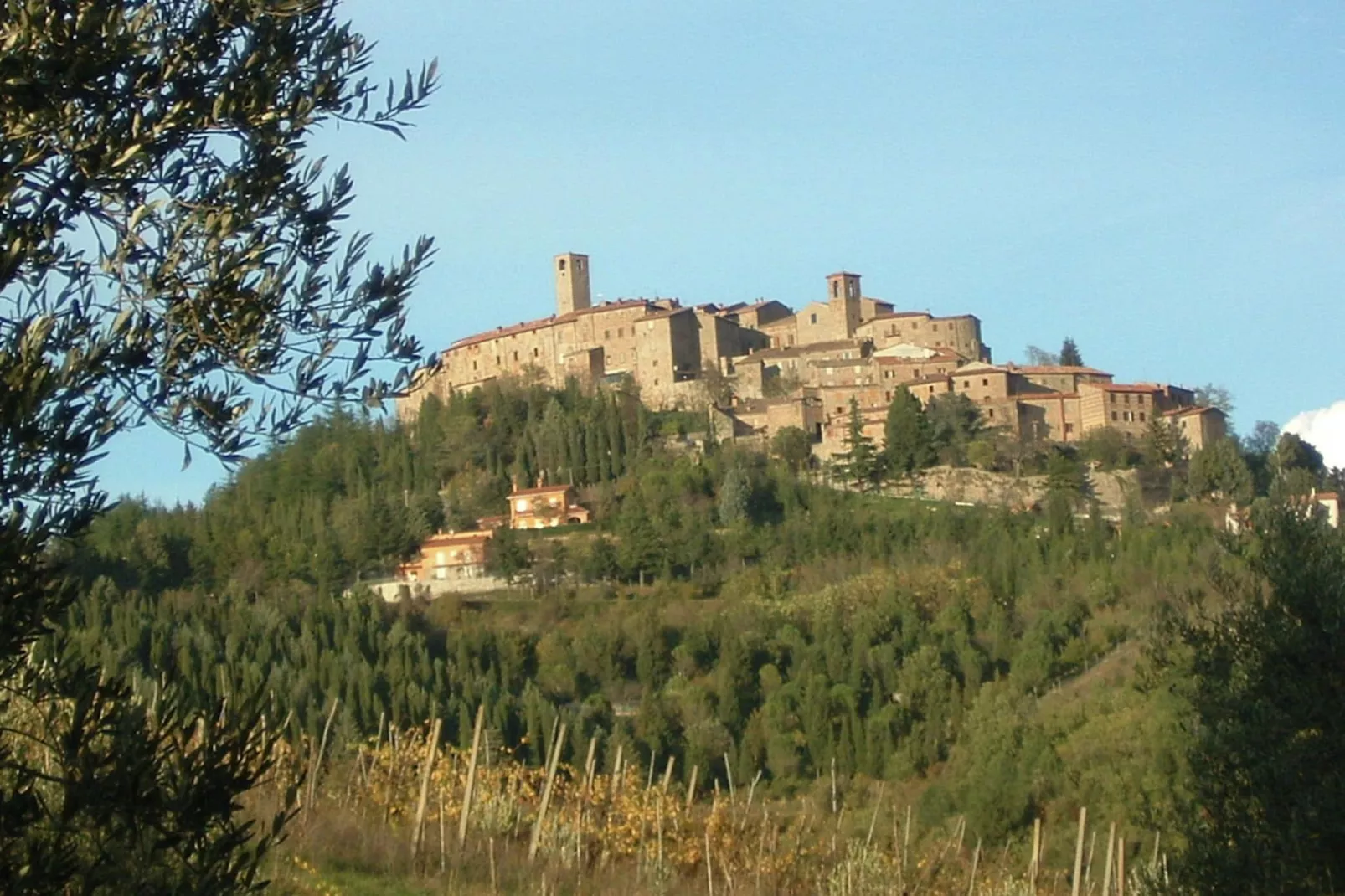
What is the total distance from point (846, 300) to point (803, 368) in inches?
259

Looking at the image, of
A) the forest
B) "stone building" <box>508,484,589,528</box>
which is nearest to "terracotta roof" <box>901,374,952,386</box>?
the forest

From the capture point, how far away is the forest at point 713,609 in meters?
25.0

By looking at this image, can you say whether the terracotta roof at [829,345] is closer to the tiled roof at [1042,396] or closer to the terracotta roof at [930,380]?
the terracotta roof at [930,380]

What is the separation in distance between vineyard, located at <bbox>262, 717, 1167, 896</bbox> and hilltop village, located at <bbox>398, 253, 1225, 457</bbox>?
48.9 m

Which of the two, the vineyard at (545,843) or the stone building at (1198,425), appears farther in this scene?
the stone building at (1198,425)

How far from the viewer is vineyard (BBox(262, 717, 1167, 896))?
9.82 meters

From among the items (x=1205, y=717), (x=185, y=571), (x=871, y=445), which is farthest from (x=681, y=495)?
(x=1205, y=717)

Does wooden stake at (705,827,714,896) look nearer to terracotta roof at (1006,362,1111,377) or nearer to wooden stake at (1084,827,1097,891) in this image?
wooden stake at (1084,827,1097,891)

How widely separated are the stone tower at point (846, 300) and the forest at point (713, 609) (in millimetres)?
12007

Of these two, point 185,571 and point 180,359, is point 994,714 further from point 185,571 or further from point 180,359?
point 180,359

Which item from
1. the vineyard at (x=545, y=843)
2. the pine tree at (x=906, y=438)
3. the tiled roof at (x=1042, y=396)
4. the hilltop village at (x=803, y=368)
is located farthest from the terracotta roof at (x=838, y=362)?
the vineyard at (x=545, y=843)

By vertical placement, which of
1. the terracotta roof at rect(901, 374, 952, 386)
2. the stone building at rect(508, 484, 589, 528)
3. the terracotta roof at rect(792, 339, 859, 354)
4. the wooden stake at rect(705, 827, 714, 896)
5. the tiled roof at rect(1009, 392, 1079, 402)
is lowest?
the wooden stake at rect(705, 827, 714, 896)

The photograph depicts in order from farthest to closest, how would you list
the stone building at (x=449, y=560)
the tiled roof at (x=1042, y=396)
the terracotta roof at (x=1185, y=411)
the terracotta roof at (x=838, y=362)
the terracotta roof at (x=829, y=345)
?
the terracotta roof at (x=829, y=345) < the terracotta roof at (x=838, y=362) < the terracotta roof at (x=1185, y=411) < the tiled roof at (x=1042, y=396) < the stone building at (x=449, y=560)

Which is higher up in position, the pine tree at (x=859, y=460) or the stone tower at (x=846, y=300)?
the stone tower at (x=846, y=300)
